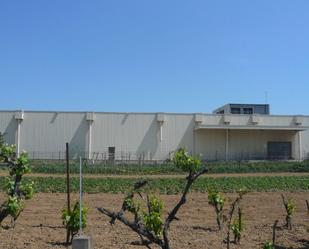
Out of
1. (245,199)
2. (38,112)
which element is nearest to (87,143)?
(38,112)

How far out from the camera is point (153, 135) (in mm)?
53281

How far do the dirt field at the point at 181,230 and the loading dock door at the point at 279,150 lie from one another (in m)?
39.2

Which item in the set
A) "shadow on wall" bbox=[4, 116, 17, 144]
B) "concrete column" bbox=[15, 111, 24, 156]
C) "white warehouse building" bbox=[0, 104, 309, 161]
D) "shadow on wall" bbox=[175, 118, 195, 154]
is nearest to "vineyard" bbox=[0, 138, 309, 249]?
"white warehouse building" bbox=[0, 104, 309, 161]

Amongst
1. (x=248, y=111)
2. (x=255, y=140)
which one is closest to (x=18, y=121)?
(x=255, y=140)

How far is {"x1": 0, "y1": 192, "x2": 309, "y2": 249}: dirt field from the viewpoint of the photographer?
398 inches

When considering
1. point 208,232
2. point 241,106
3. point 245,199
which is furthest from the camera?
point 241,106

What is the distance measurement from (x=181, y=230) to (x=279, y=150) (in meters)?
47.1

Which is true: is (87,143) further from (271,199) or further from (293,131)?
(271,199)

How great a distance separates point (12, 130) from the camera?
51.3 meters

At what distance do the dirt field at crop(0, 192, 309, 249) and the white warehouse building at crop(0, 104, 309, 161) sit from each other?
33798 millimetres

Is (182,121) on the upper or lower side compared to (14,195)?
upper

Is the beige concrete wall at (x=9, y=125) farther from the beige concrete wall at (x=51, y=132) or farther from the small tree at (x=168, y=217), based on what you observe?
the small tree at (x=168, y=217)

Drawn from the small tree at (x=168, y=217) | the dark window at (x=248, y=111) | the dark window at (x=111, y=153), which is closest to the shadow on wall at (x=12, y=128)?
the dark window at (x=111, y=153)

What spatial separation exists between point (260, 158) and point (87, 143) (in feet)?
63.9
